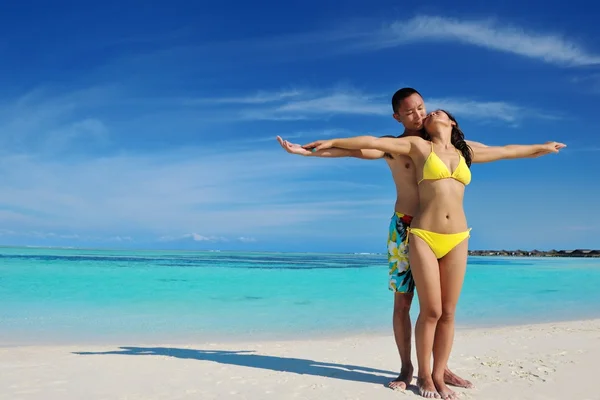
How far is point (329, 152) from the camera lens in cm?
421

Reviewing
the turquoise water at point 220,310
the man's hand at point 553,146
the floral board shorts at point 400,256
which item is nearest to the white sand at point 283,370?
the floral board shorts at point 400,256

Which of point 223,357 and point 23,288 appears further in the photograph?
point 23,288

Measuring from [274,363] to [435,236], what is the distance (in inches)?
90.3

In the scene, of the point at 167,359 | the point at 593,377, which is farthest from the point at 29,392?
→ the point at 593,377

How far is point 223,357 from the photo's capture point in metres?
5.70

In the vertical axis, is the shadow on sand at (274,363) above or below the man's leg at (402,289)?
below

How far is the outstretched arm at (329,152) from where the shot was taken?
4.13 m

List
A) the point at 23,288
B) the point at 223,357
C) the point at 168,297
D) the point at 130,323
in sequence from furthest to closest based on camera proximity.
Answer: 1. the point at 23,288
2. the point at 168,297
3. the point at 130,323
4. the point at 223,357

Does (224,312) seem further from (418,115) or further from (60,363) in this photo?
(418,115)

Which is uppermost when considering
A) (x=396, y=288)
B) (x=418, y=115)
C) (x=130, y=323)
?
(x=418, y=115)

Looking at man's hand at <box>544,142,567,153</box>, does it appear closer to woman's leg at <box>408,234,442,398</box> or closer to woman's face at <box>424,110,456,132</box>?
woman's face at <box>424,110,456,132</box>

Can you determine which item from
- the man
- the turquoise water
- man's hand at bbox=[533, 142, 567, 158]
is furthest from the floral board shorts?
the turquoise water

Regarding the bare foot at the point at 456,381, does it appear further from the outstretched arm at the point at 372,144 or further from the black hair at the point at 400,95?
the black hair at the point at 400,95

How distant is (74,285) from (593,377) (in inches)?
576
